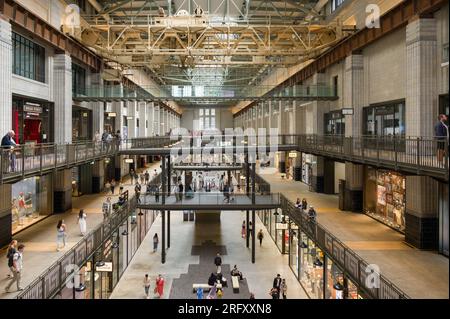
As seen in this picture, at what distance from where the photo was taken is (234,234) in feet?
100.0

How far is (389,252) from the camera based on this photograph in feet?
51.2

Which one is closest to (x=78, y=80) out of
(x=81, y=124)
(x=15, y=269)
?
(x=81, y=124)

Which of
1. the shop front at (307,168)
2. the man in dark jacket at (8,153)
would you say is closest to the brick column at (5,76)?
the man in dark jacket at (8,153)

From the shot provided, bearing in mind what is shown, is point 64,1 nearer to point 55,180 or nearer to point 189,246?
point 55,180

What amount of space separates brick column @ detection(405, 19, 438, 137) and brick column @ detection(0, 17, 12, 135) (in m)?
18.8

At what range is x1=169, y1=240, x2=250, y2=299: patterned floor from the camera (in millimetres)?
17922

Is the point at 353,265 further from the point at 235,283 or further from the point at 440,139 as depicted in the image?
the point at 235,283

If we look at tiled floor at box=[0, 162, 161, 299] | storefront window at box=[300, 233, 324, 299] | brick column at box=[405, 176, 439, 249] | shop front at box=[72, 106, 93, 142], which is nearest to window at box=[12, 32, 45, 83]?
shop front at box=[72, 106, 93, 142]

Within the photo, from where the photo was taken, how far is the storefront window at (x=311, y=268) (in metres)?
16.4

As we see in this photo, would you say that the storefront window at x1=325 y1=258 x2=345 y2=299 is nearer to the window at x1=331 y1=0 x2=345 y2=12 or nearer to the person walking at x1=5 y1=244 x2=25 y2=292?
the person walking at x1=5 y1=244 x2=25 y2=292

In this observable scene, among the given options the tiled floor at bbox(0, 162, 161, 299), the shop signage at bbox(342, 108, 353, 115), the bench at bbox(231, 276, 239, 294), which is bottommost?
the bench at bbox(231, 276, 239, 294)

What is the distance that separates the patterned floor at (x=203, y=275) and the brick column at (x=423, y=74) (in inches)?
444
